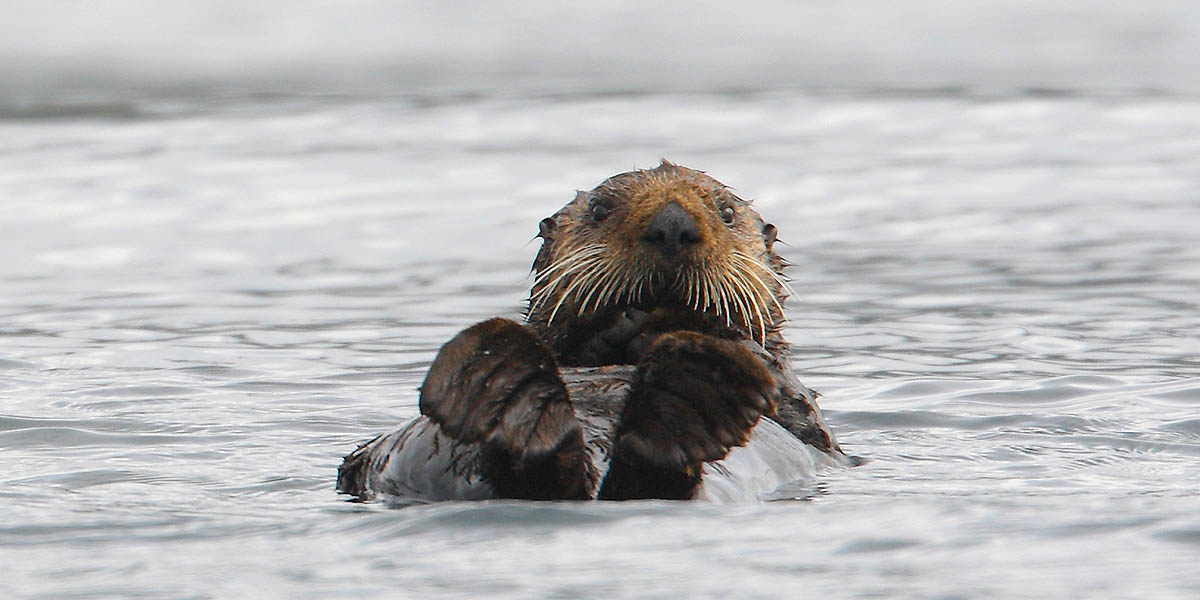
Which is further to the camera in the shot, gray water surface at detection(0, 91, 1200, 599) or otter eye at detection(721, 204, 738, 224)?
otter eye at detection(721, 204, 738, 224)

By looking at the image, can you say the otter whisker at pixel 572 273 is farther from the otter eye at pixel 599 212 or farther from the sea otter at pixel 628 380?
the otter eye at pixel 599 212

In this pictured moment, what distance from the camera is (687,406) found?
363 centimetres

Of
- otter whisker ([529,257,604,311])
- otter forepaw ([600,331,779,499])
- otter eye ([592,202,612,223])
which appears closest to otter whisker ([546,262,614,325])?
otter whisker ([529,257,604,311])

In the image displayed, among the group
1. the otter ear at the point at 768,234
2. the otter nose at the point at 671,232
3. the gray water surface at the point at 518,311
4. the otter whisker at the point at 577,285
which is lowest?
the gray water surface at the point at 518,311

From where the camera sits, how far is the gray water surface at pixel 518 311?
3354 millimetres

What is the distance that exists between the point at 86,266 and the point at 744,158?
14.8 ft

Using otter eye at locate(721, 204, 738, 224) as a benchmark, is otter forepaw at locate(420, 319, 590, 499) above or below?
below

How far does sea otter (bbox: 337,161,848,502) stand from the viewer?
358 cm

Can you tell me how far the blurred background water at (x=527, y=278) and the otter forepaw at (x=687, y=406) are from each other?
0.11 meters

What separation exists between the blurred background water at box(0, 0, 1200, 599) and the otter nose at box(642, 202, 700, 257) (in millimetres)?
709

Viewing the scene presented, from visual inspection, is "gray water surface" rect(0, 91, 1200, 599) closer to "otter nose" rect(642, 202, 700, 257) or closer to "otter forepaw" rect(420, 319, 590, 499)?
"otter forepaw" rect(420, 319, 590, 499)

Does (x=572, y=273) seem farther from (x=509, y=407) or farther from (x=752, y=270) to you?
(x=509, y=407)

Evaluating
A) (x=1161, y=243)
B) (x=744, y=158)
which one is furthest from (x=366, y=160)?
(x=1161, y=243)

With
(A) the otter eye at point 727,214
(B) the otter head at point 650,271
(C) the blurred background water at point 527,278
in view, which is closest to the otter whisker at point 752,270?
(B) the otter head at point 650,271
